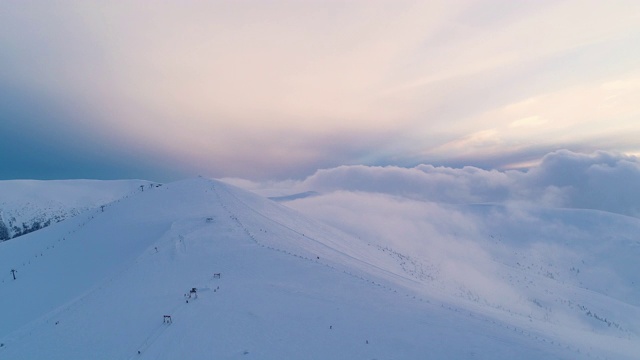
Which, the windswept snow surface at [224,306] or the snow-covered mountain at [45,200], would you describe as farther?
the snow-covered mountain at [45,200]

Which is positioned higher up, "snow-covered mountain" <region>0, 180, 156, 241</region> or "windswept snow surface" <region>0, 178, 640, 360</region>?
"windswept snow surface" <region>0, 178, 640, 360</region>

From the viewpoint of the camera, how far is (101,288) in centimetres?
2027

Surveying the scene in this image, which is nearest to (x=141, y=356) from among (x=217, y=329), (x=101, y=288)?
(x=217, y=329)

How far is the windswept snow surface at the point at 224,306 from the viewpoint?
13852 millimetres

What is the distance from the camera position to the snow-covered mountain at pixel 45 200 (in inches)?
4604

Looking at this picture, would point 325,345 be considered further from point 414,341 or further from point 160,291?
point 160,291

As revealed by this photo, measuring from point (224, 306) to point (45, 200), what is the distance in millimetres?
164235

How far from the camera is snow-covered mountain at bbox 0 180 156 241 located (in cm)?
11694

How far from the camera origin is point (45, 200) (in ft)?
458

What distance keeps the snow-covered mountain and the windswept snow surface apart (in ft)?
322

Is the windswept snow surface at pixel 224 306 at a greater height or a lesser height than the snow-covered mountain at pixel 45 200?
greater

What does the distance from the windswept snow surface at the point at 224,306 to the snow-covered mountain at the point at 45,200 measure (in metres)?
98.2

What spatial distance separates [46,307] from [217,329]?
14.3 meters

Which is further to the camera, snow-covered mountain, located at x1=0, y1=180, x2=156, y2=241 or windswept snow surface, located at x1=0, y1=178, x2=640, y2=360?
snow-covered mountain, located at x1=0, y1=180, x2=156, y2=241
